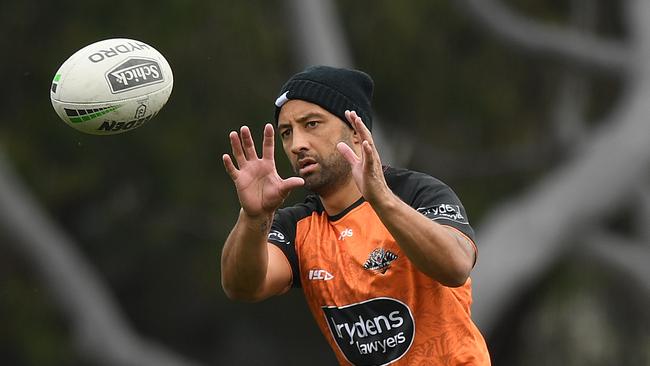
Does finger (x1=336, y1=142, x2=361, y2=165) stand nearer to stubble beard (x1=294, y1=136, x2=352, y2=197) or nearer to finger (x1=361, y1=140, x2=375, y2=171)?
finger (x1=361, y1=140, x2=375, y2=171)

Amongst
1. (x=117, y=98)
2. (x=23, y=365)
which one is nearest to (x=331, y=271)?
(x=117, y=98)

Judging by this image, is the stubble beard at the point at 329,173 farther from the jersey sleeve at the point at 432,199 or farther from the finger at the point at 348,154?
the finger at the point at 348,154

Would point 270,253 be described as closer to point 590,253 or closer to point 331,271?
point 331,271

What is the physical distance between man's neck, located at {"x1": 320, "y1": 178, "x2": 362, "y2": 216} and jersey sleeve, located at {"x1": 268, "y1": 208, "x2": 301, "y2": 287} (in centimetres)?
26

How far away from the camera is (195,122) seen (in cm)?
2070

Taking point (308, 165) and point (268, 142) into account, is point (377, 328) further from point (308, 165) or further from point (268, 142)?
point (268, 142)

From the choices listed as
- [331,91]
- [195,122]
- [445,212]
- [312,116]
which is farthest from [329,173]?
[195,122]

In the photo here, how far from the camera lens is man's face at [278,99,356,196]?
6000 millimetres

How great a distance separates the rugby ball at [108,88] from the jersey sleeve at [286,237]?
0.90 m

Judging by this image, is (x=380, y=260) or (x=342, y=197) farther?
(x=342, y=197)

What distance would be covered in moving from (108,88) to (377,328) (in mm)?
1782

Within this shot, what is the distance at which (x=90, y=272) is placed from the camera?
20.3 m

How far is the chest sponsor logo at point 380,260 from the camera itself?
5906 mm

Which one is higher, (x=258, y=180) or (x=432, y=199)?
(x=258, y=180)
